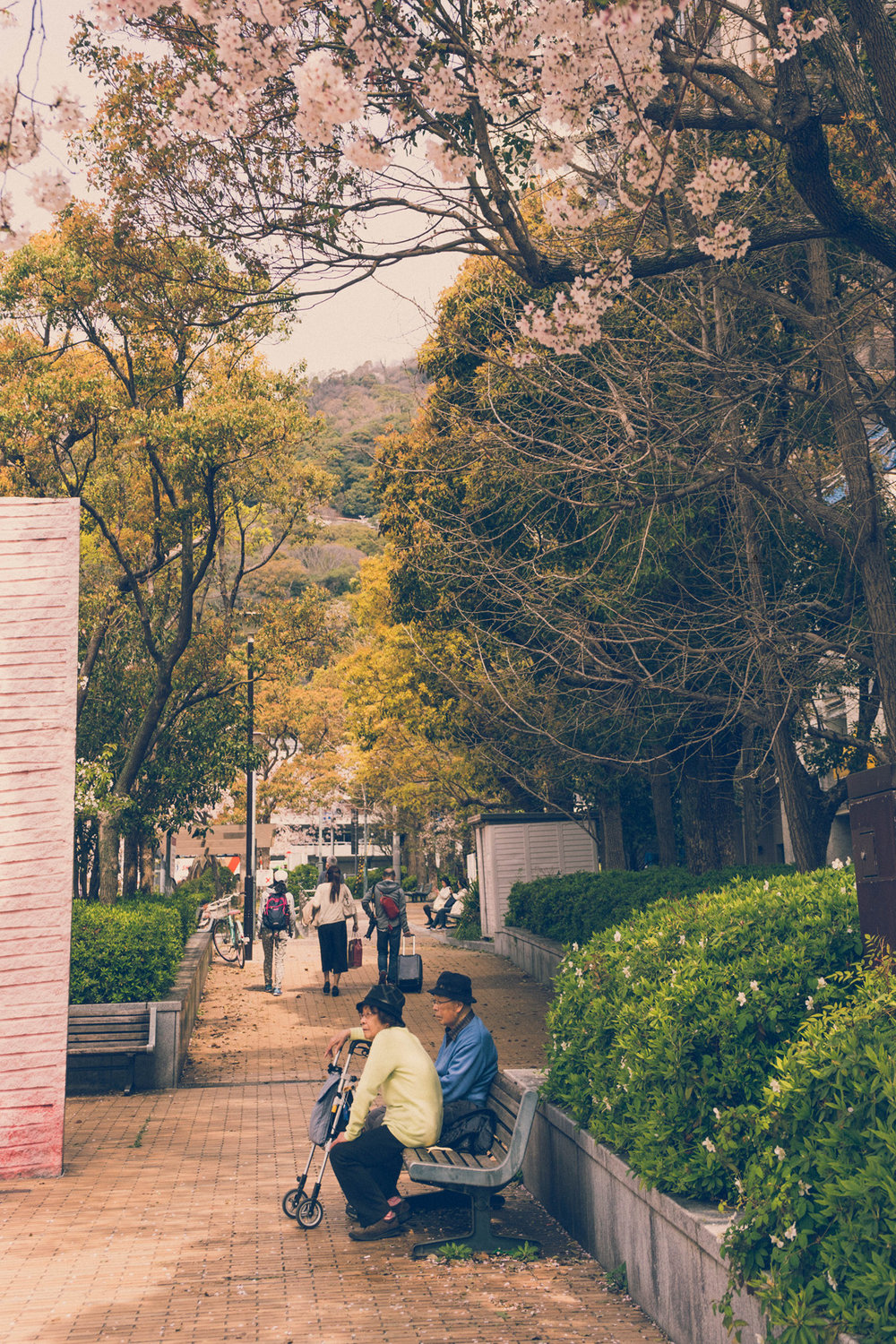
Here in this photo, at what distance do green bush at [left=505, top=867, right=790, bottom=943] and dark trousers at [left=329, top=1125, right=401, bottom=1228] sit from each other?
22.1 ft

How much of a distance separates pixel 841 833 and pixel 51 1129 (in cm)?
1707

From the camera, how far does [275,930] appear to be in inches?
742

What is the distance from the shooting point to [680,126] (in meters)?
7.11

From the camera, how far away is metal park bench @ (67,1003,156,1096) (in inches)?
454

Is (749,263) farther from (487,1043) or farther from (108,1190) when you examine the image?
(108,1190)

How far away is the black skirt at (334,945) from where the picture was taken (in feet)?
57.7

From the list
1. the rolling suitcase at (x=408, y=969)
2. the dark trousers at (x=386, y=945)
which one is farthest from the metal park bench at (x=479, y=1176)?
the dark trousers at (x=386, y=945)

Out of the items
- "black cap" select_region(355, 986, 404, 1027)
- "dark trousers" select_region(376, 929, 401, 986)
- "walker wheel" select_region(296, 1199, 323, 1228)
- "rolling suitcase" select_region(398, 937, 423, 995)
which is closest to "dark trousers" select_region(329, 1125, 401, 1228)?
"walker wheel" select_region(296, 1199, 323, 1228)

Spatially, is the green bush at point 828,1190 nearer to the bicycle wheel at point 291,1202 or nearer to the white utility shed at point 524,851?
the bicycle wheel at point 291,1202

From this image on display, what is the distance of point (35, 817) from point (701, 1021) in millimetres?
5416

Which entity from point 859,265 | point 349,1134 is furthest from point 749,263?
point 349,1134

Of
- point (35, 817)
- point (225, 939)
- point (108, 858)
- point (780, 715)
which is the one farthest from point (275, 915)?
point (225, 939)

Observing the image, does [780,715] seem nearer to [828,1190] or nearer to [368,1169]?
[368,1169]

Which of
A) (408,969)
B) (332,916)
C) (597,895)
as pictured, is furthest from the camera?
(332,916)
